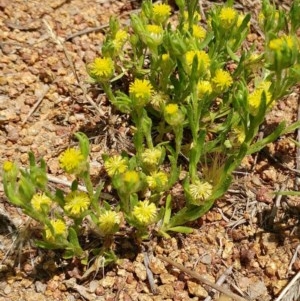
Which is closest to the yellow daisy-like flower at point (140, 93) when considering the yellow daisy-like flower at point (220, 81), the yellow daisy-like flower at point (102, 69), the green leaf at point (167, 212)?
the yellow daisy-like flower at point (102, 69)

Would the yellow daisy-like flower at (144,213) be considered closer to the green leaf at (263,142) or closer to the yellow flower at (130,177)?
the yellow flower at (130,177)

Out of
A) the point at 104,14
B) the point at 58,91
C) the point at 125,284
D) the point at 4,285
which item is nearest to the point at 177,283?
the point at 125,284

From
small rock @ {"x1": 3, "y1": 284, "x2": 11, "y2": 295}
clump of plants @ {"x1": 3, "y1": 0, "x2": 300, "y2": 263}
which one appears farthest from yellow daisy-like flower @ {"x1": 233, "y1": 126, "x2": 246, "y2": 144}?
small rock @ {"x1": 3, "y1": 284, "x2": 11, "y2": 295}

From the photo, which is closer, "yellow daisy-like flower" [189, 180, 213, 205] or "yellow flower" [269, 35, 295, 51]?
"yellow flower" [269, 35, 295, 51]

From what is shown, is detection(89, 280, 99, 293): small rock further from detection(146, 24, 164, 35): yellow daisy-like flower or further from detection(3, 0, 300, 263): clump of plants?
detection(146, 24, 164, 35): yellow daisy-like flower

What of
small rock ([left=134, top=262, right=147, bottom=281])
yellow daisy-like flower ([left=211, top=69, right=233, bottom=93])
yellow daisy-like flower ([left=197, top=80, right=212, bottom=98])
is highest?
yellow daisy-like flower ([left=211, top=69, right=233, bottom=93])

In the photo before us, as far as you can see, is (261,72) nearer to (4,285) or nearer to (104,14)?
(104,14)

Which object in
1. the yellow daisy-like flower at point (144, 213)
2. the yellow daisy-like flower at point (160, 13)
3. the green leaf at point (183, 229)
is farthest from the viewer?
the yellow daisy-like flower at point (160, 13)
